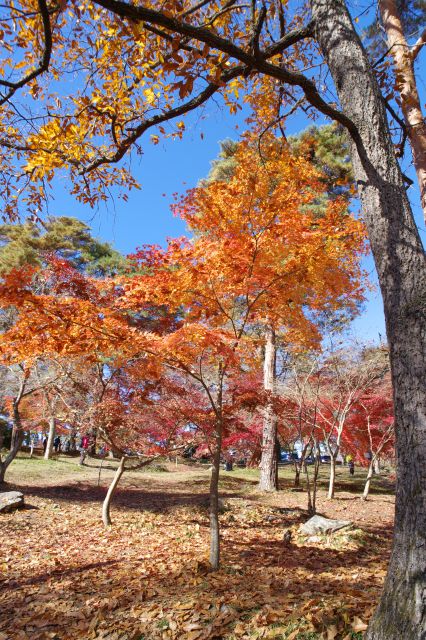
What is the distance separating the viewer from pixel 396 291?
2609mm

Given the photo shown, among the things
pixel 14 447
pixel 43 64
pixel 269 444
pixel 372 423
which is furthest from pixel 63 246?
pixel 43 64

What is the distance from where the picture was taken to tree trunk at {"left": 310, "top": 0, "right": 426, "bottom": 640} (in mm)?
2152

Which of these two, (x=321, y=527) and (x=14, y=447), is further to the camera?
(x=14, y=447)

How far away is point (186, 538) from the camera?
6.94 metres

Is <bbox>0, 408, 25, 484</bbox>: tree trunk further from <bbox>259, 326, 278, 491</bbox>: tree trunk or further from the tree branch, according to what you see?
the tree branch

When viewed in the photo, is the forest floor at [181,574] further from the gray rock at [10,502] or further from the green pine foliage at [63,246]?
the green pine foliage at [63,246]

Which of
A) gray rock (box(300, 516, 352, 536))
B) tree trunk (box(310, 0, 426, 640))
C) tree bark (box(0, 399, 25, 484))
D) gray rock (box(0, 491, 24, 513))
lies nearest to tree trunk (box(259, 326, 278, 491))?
gray rock (box(300, 516, 352, 536))

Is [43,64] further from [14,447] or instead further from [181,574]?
[14,447]

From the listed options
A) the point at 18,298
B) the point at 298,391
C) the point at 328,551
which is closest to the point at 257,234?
the point at 18,298

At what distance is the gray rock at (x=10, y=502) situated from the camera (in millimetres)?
8672

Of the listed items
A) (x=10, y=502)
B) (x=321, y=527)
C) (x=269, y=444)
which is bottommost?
(x=10, y=502)

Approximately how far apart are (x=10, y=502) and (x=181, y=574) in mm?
5762

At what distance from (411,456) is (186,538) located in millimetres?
5744

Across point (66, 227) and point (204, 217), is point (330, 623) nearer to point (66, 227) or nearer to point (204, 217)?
point (204, 217)
